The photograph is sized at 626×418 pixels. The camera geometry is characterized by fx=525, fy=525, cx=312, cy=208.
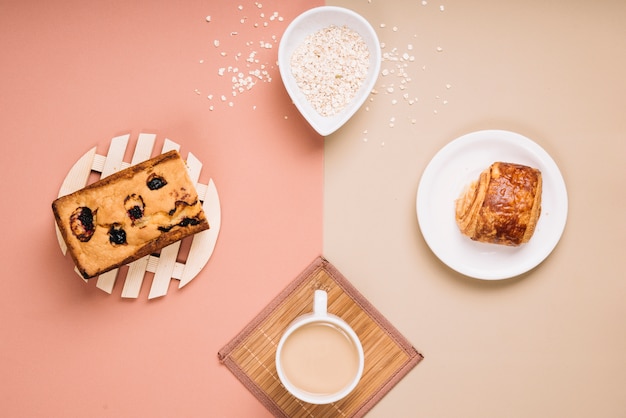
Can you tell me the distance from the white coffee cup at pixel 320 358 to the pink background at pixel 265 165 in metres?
0.28

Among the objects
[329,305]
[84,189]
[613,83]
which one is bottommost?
[613,83]

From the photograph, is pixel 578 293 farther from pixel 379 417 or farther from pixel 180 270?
pixel 180 270

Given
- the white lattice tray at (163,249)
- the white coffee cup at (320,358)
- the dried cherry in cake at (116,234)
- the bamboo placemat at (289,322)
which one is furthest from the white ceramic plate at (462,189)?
the dried cherry in cake at (116,234)

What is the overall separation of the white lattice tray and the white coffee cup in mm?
444

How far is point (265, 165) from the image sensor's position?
72.5 inches

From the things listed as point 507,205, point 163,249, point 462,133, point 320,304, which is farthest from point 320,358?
point 462,133

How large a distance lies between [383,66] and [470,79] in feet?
1.01

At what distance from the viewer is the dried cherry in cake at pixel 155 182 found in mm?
1640

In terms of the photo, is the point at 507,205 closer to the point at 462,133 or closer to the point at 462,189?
the point at 462,189

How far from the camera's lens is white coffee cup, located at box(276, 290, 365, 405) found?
160 centimetres

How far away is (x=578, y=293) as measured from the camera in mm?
1864

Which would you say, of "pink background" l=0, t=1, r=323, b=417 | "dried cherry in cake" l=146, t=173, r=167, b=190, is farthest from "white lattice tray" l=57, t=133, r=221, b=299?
"dried cherry in cake" l=146, t=173, r=167, b=190

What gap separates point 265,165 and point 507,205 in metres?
0.81

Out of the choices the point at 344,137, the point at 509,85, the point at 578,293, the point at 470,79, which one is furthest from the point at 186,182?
the point at 578,293
